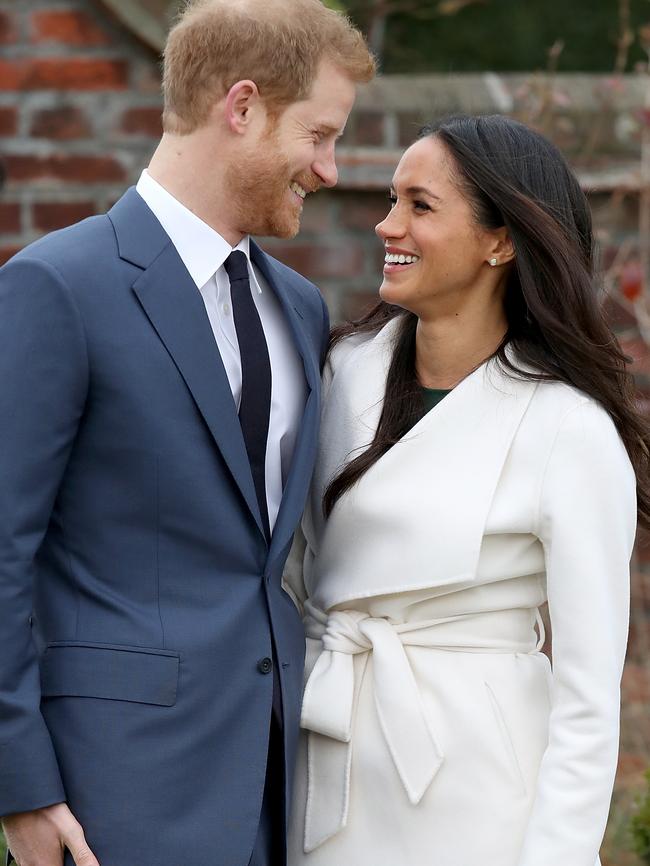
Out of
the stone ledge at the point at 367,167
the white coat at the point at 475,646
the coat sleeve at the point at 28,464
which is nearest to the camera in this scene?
the coat sleeve at the point at 28,464

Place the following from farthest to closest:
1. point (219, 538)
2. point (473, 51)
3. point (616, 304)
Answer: point (473, 51) → point (616, 304) → point (219, 538)

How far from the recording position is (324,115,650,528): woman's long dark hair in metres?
2.75

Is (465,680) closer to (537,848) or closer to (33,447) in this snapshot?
(537,848)

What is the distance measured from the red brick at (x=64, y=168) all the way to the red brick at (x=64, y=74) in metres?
0.21

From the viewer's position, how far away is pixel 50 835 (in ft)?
7.84

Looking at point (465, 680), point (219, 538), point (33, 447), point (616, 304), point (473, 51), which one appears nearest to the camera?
point (33, 447)

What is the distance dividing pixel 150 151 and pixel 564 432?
2.35 m

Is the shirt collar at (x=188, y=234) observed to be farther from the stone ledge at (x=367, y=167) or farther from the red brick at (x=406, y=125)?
the red brick at (x=406, y=125)

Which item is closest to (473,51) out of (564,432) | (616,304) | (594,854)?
(616,304)

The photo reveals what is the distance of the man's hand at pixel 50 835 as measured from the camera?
2.38 m

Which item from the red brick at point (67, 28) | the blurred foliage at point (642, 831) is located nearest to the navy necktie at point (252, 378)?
the blurred foliage at point (642, 831)

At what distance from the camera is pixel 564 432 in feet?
8.65

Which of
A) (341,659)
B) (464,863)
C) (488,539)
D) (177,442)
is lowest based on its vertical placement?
(464,863)

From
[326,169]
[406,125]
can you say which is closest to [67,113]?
[406,125]
